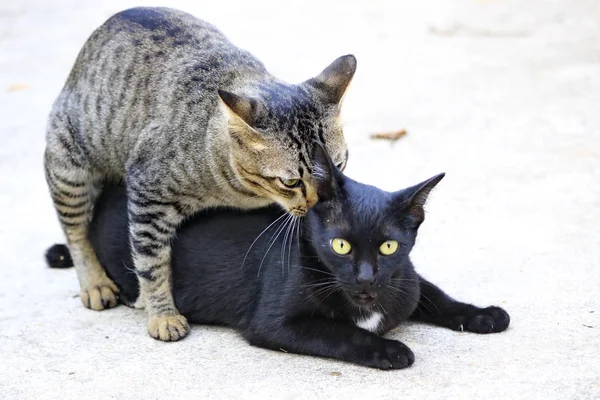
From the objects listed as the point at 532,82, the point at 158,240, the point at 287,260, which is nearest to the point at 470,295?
the point at 287,260

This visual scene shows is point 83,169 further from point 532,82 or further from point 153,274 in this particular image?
point 532,82

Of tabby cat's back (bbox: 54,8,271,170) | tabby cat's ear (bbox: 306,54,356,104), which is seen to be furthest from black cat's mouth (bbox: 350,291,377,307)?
tabby cat's back (bbox: 54,8,271,170)

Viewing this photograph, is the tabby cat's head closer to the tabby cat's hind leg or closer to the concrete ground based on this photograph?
the concrete ground

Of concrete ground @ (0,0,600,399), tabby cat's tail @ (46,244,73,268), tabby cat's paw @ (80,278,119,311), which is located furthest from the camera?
tabby cat's tail @ (46,244,73,268)

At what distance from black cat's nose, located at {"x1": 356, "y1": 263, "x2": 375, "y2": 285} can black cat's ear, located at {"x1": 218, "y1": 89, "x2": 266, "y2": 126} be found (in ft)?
2.71

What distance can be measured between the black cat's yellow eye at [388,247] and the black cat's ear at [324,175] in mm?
295

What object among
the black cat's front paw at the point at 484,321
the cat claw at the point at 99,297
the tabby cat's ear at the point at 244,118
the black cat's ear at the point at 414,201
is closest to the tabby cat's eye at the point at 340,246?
the black cat's ear at the point at 414,201

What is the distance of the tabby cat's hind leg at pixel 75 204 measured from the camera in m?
4.47

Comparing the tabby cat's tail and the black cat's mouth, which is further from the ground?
the black cat's mouth

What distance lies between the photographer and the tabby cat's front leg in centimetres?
399

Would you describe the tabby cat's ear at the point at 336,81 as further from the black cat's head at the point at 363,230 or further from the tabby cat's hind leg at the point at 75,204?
the tabby cat's hind leg at the point at 75,204

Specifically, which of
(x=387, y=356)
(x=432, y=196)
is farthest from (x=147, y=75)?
(x=387, y=356)

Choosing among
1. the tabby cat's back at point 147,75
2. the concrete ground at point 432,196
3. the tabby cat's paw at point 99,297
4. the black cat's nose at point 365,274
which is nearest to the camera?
the black cat's nose at point 365,274

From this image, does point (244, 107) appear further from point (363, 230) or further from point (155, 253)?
point (155, 253)
